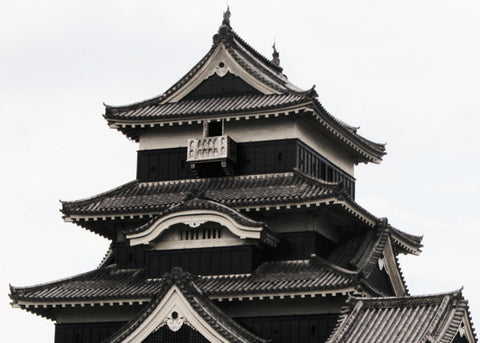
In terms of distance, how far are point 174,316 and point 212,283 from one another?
10.5 feet

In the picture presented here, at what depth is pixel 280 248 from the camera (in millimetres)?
44406

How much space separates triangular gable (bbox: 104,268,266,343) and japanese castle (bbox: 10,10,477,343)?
1.9 inches

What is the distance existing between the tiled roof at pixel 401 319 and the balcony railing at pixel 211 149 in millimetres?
8532

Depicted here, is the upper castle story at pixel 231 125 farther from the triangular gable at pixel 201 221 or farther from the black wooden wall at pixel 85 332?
the black wooden wall at pixel 85 332

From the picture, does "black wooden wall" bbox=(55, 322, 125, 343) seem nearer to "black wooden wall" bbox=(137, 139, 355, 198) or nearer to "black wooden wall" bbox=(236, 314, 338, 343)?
"black wooden wall" bbox=(236, 314, 338, 343)

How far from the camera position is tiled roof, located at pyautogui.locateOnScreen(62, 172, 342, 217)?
143 feet

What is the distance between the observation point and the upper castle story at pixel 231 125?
45875 millimetres


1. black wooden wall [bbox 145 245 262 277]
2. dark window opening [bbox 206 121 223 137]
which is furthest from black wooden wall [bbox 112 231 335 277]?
dark window opening [bbox 206 121 223 137]

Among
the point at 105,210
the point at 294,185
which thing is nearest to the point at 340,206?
the point at 294,185

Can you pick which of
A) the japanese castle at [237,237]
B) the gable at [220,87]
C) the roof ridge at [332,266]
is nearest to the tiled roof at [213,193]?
the japanese castle at [237,237]

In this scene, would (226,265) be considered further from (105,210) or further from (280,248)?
(105,210)

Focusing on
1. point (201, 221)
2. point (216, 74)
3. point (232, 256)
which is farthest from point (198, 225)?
point (216, 74)

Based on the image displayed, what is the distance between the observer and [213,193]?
45656 millimetres

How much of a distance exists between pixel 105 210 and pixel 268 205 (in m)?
6.67
